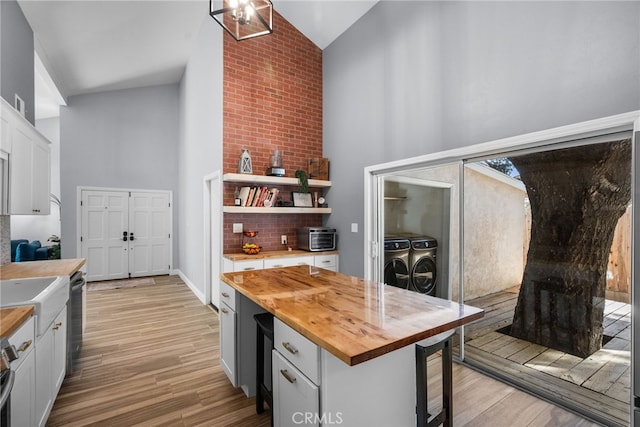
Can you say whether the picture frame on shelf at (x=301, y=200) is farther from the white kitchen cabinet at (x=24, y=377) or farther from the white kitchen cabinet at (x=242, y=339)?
the white kitchen cabinet at (x=24, y=377)

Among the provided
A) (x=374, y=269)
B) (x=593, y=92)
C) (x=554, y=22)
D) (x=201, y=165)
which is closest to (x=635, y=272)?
(x=593, y=92)

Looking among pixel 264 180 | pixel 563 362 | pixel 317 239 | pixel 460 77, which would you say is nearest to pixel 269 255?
pixel 317 239

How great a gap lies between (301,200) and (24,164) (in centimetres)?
291

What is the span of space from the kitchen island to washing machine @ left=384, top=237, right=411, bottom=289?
5.62 ft

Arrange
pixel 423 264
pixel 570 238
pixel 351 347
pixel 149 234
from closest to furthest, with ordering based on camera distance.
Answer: pixel 351 347 < pixel 570 238 < pixel 423 264 < pixel 149 234

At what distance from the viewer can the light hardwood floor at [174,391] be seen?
2.03m

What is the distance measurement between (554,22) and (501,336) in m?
2.45

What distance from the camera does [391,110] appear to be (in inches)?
136

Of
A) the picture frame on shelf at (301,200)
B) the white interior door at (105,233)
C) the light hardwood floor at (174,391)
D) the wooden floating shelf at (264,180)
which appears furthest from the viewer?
the white interior door at (105,233)

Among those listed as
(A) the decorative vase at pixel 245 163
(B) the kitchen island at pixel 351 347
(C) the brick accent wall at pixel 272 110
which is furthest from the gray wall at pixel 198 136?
(B) the kitchen island at pixel 351 347

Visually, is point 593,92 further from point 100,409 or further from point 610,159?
point 100,409

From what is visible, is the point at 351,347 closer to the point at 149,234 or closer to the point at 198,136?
the point at 198,136

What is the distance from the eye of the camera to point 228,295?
232 cm

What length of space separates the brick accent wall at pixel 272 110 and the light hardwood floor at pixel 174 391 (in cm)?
133
